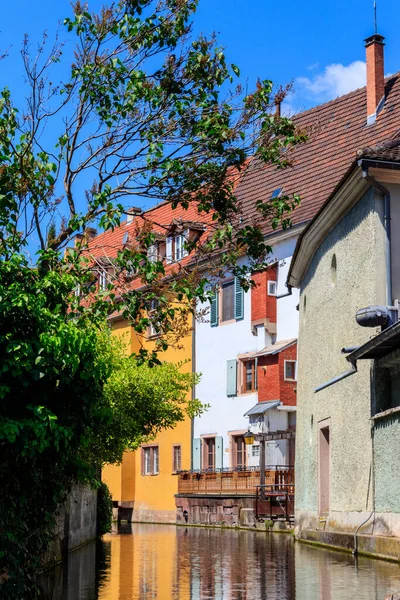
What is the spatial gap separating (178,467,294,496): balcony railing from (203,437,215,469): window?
35.9 inches

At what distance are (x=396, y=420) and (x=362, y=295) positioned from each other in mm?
3698

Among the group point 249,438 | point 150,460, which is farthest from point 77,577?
point 150,460

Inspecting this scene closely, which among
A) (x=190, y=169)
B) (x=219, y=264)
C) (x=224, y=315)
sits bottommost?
(x=219, y=264)

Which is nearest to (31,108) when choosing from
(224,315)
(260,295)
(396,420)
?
(396,420)

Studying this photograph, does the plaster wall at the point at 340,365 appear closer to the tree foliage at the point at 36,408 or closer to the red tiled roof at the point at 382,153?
the red tiled roof at the point at 382,153

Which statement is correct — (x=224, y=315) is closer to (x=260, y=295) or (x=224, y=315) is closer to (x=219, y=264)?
(x=260, y=295)

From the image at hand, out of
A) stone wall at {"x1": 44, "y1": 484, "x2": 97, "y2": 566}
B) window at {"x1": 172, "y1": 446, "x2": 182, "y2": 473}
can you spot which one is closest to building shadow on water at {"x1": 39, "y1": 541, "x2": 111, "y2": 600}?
stone wall at {"x1": 44, "y1": 484, "x2": 97, "y2": 566}

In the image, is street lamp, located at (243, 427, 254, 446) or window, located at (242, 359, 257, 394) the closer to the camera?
street lamp, located at (243, 427, 254, 446)

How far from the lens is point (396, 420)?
672 inches

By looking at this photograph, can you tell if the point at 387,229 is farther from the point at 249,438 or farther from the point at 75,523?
the point at 249,438

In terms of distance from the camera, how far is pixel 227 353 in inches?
1553

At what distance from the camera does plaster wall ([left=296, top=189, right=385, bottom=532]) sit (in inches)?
765

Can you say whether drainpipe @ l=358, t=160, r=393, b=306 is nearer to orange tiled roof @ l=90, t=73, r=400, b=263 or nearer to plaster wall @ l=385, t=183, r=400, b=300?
plaster wall @ l=385, t=183, r=400, b=300

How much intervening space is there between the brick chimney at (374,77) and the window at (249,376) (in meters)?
9.92
